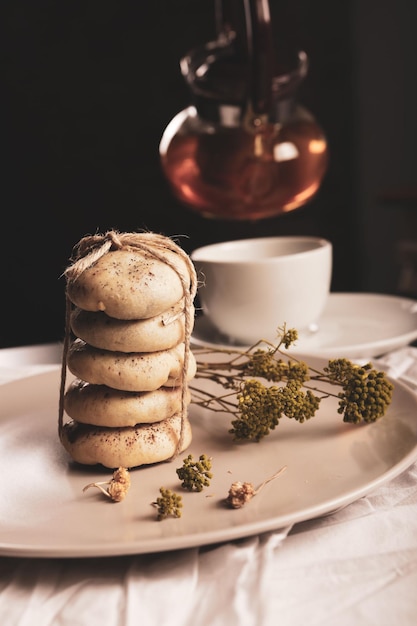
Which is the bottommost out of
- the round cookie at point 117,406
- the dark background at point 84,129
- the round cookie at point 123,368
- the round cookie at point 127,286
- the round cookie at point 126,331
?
the dark background at point 84,129

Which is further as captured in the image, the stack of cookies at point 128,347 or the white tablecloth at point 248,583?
the stack of cookies at point 128,347

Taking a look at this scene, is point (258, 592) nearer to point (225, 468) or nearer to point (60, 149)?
point (225, 468)

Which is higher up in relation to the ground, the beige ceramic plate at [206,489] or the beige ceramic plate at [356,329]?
the beige ceramic plate at [206,489]

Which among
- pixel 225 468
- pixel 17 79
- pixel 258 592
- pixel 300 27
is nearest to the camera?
pixel 258 592

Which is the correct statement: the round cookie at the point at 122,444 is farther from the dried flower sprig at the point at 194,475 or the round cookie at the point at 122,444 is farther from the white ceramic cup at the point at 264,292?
the white ceramic cup at the point at 264,292

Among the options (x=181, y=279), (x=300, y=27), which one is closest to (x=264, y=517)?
(x=181, y=279)

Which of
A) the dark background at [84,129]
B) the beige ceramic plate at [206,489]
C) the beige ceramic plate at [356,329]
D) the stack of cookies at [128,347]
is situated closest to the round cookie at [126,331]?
the stack of cookies at [128,347]
